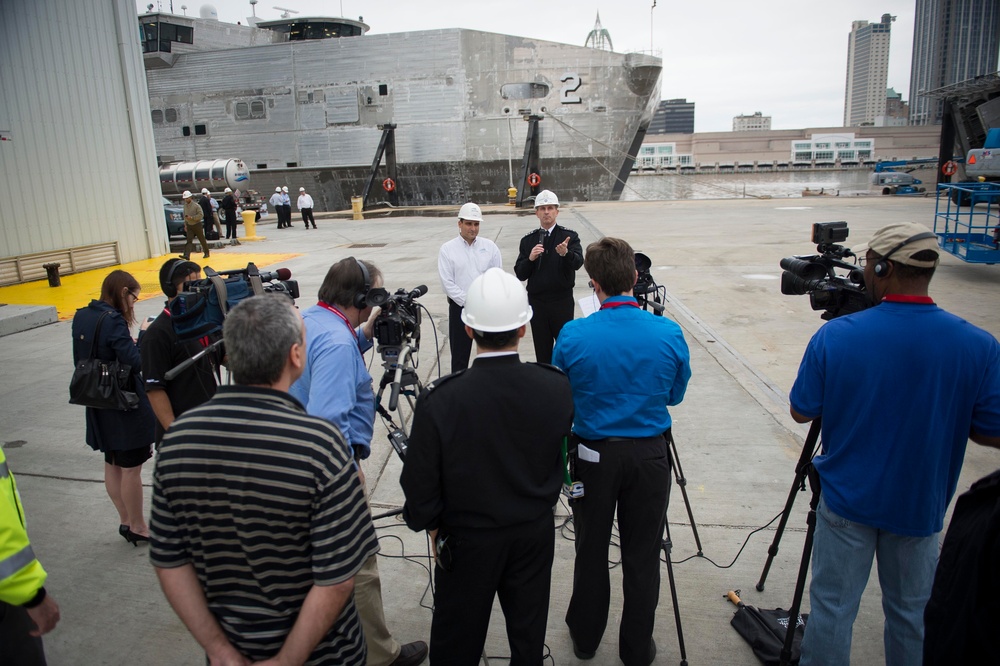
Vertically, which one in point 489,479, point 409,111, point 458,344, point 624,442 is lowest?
point 458,344

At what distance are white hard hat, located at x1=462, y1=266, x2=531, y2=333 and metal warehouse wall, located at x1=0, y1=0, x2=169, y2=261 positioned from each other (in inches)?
589

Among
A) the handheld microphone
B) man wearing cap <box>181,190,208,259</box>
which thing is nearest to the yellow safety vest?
the handheld microphone

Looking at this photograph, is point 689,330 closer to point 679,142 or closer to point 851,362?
point 851,362

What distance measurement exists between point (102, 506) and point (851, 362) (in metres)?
4.92

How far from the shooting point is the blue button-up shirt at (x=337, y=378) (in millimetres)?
2738

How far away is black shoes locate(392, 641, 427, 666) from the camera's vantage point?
297 cm

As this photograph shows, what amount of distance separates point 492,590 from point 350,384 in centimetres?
108

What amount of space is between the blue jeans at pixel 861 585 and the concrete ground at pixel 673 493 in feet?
1.75

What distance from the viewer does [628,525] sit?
2852 millimetres

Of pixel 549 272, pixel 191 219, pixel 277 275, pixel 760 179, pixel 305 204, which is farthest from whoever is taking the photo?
pixel 760 179

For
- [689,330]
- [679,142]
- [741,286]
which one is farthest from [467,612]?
[679,142]

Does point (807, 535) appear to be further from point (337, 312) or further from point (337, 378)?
point (337, 312)

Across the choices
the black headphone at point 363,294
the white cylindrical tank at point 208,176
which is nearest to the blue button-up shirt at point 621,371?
the black headphone at point 363,294

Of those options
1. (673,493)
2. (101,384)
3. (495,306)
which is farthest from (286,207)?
(495,306)
